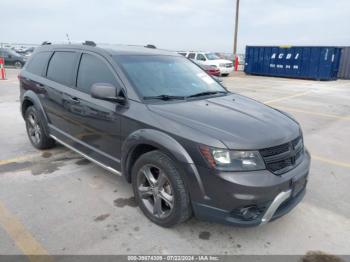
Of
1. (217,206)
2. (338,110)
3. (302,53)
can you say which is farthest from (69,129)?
(302,53)

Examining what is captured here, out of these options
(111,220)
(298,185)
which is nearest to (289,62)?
(298,185)

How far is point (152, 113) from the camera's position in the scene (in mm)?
2992

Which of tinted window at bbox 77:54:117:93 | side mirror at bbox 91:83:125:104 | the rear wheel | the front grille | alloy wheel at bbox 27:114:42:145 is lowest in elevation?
the rear wheel

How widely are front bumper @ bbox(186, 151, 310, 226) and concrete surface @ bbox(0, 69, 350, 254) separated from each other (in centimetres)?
37

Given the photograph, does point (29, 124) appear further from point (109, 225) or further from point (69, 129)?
point (109, 225)

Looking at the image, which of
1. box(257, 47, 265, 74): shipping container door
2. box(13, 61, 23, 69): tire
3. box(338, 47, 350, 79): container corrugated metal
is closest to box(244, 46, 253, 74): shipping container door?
box(257, 47, 265, 74): shipping container door

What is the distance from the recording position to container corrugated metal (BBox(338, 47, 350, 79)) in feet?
70.1

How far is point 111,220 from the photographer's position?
3170 mm

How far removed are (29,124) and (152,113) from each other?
3227mm

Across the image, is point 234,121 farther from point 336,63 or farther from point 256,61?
point 256,61

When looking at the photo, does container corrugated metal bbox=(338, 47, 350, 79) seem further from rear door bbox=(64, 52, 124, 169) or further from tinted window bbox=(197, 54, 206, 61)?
rear door bbox=(64, 52, 124, 169)

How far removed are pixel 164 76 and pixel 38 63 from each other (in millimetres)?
2523

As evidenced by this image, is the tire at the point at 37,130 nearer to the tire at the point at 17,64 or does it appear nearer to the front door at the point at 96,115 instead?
the front door at the point at 96,115

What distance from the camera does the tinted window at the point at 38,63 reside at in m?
4.82
